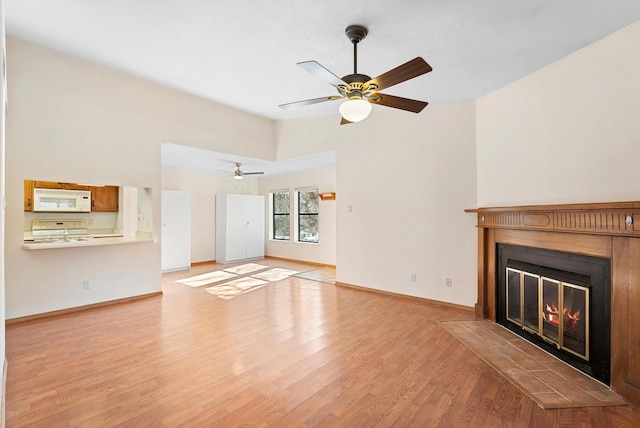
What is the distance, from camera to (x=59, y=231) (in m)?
4.43

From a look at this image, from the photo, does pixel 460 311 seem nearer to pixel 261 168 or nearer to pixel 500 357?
pixel 500 357

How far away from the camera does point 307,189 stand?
770 cm

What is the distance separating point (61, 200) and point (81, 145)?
3.50ft

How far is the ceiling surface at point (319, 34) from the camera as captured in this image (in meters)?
2.39

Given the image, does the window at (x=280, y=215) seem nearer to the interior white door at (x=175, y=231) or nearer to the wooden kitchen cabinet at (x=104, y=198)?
the interior white door at (x=175, y=231)

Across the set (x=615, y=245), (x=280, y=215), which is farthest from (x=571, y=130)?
(x=280, y=215)

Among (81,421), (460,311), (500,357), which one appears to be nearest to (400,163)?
(460,311)

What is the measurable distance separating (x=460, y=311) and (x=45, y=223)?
5988 millimetres

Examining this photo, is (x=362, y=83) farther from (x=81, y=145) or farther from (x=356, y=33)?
(x=81, y=145)

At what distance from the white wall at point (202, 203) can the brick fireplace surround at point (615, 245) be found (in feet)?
22.3

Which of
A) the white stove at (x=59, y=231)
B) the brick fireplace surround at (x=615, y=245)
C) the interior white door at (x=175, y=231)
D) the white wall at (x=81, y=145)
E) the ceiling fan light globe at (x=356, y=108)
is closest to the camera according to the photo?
the brick fireplace surround at (x=615, y=245)

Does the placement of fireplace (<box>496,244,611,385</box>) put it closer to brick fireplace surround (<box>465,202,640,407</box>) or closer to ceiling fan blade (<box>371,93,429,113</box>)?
brick fireplace surround (<box>465,202,640,407</box>)

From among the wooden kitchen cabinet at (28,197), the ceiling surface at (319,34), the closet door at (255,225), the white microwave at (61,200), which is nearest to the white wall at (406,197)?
the ceiling surface at (319,34)

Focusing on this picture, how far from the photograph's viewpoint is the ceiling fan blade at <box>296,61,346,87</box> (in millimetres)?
2171
